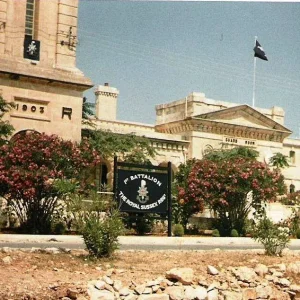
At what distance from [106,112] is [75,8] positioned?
19127mm

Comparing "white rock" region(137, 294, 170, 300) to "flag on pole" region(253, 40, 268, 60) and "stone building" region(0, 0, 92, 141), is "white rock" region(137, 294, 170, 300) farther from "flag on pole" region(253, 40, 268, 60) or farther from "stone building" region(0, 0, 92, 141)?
"flag on pole" region(253, 40, 268, 60)

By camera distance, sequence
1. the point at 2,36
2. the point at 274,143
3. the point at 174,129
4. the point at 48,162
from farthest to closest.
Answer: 1. the point at 274,143
2. the point at 174,129
3. the point at 2,36
4. the point at 48,162

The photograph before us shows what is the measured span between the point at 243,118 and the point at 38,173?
1143 inches

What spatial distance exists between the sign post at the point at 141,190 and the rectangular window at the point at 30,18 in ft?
29.2

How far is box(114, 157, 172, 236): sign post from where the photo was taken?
23.2m

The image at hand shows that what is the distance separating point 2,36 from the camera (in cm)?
2798

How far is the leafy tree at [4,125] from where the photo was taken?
25.8 m

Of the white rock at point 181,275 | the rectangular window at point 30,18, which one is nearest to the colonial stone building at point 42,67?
the rectangular window at point 30,18

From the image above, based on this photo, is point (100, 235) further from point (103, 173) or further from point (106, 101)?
point (106, 101)

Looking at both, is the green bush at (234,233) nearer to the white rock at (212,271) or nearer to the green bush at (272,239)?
the green bush at (272,239)

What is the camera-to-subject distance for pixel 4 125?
25.8 metres

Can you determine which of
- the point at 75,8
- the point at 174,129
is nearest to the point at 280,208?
the point at 174,129

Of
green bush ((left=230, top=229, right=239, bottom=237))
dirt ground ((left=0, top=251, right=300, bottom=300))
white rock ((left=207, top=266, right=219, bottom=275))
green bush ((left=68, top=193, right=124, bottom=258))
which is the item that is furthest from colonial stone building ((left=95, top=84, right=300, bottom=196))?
white rock ((left=207, top=266, right=219, bottom=275))

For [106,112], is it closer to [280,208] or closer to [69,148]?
[280,208]
